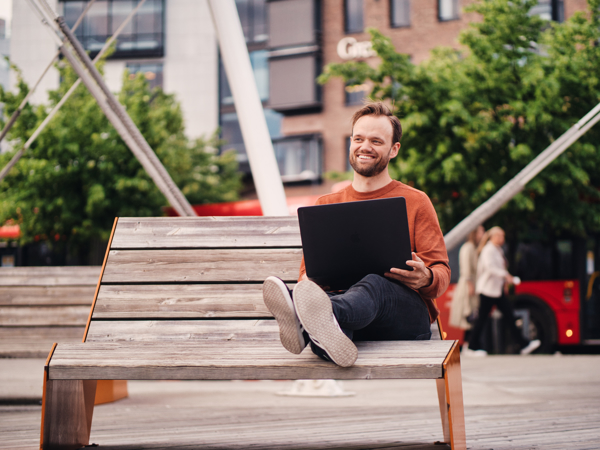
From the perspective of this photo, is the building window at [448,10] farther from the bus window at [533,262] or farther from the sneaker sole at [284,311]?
the sneaker sole at [284,311]

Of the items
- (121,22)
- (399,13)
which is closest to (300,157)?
(399,13)

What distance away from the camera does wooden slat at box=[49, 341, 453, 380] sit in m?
2.54

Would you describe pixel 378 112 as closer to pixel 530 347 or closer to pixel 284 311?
pixel 284 311

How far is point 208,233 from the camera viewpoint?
4.08 meters

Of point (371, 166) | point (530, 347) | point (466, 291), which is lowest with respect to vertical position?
point (530, 347)

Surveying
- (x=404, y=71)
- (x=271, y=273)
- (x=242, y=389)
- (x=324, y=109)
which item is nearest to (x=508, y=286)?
(x=404, y=71)

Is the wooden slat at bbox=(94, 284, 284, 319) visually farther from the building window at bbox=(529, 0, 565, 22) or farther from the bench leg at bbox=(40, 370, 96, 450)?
the building window at bbox=(529, 0, 565, 22)

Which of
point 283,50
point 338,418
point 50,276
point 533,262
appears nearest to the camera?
point 338,418

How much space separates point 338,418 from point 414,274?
2.04m

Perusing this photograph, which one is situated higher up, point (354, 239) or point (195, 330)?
point (354, 239)

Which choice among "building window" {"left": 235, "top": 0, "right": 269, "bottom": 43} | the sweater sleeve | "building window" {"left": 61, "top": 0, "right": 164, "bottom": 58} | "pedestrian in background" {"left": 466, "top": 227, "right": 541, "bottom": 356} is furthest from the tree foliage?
"building window" {"left": 61, "top": 0, "right": 164, "bottom": 58}

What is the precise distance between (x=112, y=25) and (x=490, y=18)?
23632 millimetres

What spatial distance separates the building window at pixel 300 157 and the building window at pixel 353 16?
4212mm

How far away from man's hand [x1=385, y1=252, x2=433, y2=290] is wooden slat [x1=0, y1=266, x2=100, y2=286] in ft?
8.68
